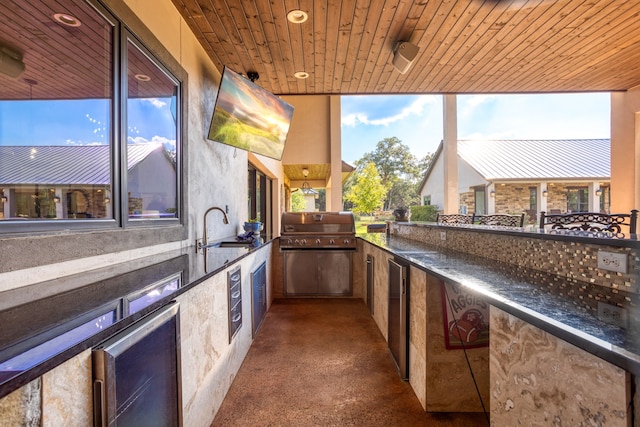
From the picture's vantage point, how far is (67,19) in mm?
1541

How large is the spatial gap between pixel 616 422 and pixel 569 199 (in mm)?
12467

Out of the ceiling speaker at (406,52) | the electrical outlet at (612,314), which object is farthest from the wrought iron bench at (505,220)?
the electrical outlet at (612,314)

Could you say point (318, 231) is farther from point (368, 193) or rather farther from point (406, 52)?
point (368, 193)

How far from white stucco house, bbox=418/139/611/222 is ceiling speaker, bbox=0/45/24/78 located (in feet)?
35.6

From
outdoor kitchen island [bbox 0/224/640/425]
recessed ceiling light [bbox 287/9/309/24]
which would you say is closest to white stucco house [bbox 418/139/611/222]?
outdoor kitchen island [bbox 0/224/640/425]

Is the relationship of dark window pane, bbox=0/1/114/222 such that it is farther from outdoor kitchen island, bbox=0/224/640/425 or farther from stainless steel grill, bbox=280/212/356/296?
stainless steel grill, bbox=280/212/356/296

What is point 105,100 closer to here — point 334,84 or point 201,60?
point 201,60

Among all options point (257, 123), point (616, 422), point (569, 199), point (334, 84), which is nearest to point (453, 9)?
point (334, 84)

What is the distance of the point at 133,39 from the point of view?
1.89 metres

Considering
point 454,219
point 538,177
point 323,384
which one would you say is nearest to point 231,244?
point 323,384

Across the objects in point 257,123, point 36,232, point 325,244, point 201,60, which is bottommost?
point 325,244

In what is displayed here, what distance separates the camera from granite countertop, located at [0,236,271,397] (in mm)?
630

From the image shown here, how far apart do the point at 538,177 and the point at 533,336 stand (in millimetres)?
10782

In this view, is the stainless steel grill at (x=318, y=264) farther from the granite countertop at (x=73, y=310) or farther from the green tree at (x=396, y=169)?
the green tree at (x=396, y=169)
